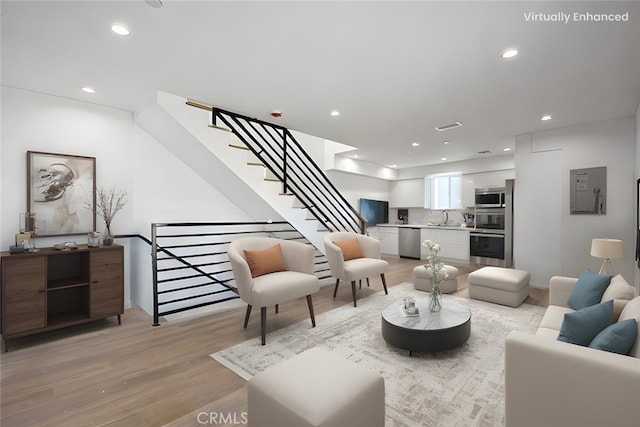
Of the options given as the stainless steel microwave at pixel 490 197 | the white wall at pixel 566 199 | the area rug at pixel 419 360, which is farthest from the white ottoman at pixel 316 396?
the stainless steel microwave at pixel 490 197

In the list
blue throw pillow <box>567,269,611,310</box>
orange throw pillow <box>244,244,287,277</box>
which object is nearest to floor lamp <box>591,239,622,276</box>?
blue throw pillow <box>567,269,611,310</box>

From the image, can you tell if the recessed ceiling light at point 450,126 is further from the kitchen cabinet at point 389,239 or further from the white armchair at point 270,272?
the kitchen cabinet at point 389,239

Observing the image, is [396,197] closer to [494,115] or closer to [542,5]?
[494,115]

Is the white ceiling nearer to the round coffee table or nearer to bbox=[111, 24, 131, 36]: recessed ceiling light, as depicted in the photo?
bbox=[111, 24, 131, 36]: recessed ceiling light

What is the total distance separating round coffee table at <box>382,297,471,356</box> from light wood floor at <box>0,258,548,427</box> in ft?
3.76

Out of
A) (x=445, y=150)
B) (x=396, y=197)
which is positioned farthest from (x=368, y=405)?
(x=396, y=197)

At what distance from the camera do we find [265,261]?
3.23 m

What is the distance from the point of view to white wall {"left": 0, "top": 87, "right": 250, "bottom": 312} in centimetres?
293

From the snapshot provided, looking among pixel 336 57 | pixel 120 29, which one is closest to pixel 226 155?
pixel 120 29

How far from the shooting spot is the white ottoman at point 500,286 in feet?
12.1

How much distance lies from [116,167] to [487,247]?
273 inches

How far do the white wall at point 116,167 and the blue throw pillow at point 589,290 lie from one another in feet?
14.1

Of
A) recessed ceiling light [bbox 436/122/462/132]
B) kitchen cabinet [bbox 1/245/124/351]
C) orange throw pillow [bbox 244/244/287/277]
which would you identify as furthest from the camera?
recessed ceiling light [bbox 436/122/462/132]

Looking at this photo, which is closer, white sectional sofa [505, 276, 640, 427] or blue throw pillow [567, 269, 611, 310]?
white sectional sofa [505, 276, 640, 427]
